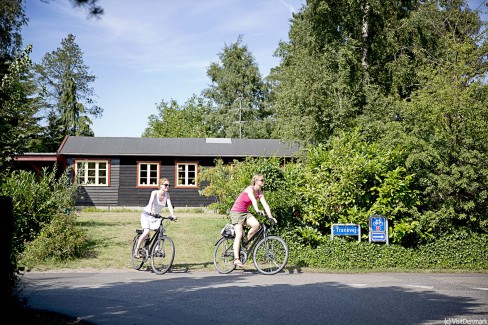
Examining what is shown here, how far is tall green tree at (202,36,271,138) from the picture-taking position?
5428 centimetres

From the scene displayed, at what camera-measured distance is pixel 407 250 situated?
11.8m

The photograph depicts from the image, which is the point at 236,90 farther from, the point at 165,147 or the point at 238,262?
the point at 238,262

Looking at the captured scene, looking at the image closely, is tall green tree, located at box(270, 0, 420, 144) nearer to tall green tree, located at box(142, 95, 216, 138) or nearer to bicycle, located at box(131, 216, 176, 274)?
bicycle, located at box(131, 216, 176, 274)

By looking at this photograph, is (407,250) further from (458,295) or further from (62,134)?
(62,134)

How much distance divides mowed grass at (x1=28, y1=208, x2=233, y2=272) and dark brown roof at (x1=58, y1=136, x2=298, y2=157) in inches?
270

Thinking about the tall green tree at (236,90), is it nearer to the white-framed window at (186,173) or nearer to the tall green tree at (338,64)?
the white-framed window at (186,173)

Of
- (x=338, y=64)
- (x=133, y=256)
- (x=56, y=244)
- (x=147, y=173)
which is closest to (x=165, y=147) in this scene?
(x=147, y=173)

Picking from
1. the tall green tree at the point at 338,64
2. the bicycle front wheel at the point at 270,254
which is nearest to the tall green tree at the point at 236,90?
the tall green tree at the point at 338,64

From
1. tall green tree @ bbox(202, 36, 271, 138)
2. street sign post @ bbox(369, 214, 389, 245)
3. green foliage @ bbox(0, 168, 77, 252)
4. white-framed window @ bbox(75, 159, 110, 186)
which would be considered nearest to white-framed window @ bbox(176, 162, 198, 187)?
white-framed window @ bbox(75, 159, 110, 186)

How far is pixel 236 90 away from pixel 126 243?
4245cm

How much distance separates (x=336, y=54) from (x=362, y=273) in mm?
12953

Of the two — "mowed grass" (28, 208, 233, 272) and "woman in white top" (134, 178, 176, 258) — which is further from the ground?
"woman in white top" (134, 178, 176, 258)

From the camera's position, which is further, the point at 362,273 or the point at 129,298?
the point at 362,273

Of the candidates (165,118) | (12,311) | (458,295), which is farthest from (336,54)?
(165,118)
